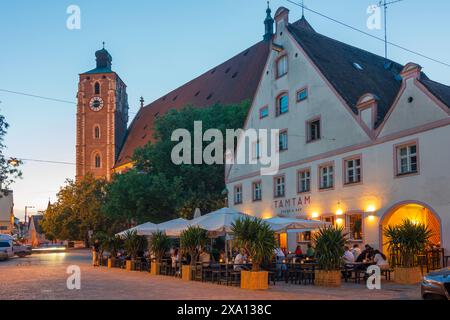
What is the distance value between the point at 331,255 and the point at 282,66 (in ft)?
53.2

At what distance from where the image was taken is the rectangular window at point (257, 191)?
112 feet

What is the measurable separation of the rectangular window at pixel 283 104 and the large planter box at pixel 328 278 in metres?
14.3

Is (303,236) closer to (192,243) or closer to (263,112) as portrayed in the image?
(263,112)

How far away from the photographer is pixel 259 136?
3428 cm

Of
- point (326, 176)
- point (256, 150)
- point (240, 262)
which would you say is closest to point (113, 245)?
point (256, 150)

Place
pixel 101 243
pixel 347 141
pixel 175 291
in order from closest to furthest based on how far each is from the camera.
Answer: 1. pixel 175 291
2. pixel 347 141
3. pixel 101 243

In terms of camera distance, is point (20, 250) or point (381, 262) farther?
point (20, 250)

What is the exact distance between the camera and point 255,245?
17.6m

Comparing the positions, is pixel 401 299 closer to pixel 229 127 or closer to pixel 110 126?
pixel 229 127

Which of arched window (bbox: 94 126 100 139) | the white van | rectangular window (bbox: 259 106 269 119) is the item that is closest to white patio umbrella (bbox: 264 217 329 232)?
rectangular window (bbox: 259 106 269 119)

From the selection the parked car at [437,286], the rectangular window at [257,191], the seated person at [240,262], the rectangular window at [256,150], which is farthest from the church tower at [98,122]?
the parked car at [437,286]

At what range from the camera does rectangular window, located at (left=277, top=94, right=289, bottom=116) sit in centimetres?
3179

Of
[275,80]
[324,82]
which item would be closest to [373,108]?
[324,82]
